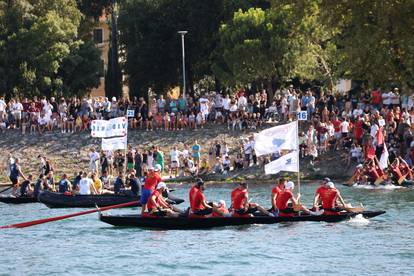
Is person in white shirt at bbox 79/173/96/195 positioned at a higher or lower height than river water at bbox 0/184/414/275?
higher

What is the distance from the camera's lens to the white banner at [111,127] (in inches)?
1802

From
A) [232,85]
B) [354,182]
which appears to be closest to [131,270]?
[354,182]

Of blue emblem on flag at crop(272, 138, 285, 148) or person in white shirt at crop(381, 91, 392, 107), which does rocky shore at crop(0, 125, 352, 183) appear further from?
blue emblem on flag at crop(272, 138, 285, 148)

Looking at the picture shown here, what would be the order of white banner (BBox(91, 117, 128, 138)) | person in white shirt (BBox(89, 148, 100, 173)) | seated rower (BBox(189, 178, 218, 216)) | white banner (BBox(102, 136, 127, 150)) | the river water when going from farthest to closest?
person in white shirt (BBox(89, 148, 100, 173))
white banner (BBox(102, 136, 127, 150))
white banner (BBox(91, 117, 128, 138))
seated rower (BBox(189, 178, 218, 216))
the river water

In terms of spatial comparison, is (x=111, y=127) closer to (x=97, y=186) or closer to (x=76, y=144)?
(x=97, y=186)

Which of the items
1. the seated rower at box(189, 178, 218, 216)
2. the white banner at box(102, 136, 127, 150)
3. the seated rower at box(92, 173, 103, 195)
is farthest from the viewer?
the white banner at box(102, 136, 127, 150)

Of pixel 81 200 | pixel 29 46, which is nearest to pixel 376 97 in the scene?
pixel 81 200

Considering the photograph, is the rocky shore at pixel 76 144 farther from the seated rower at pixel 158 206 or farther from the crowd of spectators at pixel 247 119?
the seated rower at pixel 158 206

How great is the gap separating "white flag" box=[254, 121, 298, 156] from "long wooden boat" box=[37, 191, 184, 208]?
7.27m

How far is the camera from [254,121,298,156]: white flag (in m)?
36.2

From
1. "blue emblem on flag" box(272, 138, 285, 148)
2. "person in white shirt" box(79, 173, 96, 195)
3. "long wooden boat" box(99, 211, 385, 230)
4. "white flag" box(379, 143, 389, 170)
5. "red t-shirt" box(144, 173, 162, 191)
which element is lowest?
"long wooden boat" box(99, 211, 385, 230)

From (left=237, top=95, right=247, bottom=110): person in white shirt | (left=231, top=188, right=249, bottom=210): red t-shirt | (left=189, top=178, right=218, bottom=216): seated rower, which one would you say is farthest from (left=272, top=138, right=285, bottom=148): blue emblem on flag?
(left=237, top=95, right=247, bottom=110): person in white shirt

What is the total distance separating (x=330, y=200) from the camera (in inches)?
1453

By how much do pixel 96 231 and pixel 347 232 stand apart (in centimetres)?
770
